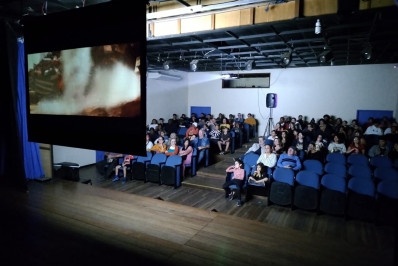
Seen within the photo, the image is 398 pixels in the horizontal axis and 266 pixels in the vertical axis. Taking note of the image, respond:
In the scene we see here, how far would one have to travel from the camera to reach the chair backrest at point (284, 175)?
17.1ft

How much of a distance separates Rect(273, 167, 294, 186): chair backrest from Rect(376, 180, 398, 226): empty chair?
1468 millimetres

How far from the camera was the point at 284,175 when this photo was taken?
5332 millimetres

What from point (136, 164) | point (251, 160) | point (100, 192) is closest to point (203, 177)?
point (251, 160)

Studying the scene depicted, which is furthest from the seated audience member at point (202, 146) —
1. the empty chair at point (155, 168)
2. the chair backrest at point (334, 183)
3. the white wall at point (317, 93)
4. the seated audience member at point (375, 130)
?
the seated audience member at point (375, 130)

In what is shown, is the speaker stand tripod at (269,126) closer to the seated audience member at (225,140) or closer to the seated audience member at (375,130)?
the seated audience member at (225,140)

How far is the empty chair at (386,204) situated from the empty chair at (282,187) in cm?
146

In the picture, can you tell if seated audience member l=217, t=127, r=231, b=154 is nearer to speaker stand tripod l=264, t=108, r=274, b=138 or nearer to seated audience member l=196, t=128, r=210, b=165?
seated audience member l=196, t=128, r=210, b=165

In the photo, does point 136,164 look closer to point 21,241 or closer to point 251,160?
point 251,160

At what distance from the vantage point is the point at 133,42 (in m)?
2.48

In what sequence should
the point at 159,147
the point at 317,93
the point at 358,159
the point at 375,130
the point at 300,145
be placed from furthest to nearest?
the point at 317,93
the point at 375,130
the point at 159,147
the point at 300,145
the point at 358,159

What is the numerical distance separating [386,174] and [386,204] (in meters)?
0.86

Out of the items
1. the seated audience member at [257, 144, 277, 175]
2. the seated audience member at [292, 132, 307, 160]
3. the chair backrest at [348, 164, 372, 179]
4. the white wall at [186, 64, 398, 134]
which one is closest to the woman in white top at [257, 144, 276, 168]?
the seated audience member at [257, 144, 277, 175]

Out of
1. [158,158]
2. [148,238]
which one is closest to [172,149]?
[158,158]

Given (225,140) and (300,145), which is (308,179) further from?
(225,140)
